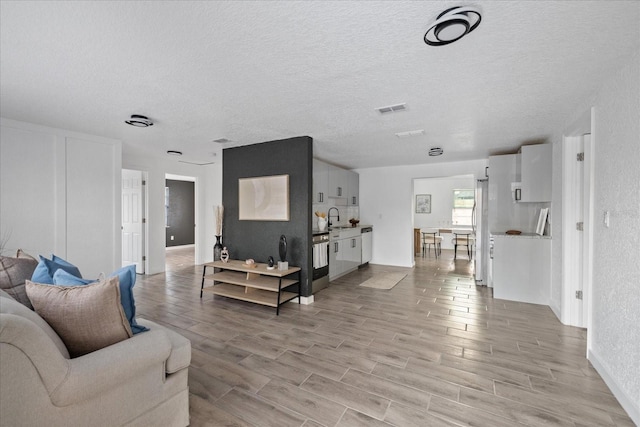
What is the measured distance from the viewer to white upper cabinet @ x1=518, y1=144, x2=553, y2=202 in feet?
12.9

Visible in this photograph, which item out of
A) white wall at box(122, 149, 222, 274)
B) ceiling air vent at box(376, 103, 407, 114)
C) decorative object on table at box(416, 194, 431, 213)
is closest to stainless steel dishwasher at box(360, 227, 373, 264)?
decorative object on table at box(416, 194, 431, 213)

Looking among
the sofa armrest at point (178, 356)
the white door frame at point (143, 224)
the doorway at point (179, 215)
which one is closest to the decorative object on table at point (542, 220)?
the sofa armrest at point (178, 356)

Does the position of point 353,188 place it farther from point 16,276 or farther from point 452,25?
point 16,276

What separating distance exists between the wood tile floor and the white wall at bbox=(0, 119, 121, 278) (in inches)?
42.6

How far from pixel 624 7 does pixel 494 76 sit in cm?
77

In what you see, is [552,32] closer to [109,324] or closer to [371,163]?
[109,324]

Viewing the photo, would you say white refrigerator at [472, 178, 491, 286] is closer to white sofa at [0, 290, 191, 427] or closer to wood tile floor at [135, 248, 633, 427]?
wood tile floor at [135, 248, 633, 427]

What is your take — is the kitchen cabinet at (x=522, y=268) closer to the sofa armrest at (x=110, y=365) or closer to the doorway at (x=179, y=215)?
the sofa armrest at (x=110, y=365)

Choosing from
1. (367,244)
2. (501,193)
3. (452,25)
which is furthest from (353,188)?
(452,25)

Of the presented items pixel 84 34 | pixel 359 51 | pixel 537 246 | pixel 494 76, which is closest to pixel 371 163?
pixel 537 246

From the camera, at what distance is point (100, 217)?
→ 13.4 feet

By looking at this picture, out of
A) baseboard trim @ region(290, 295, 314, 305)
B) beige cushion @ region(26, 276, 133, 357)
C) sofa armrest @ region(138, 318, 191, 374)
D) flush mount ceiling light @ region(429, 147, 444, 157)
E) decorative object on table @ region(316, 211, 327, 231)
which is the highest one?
flush mount ceiling light @ region(429, 147, 444, 157)

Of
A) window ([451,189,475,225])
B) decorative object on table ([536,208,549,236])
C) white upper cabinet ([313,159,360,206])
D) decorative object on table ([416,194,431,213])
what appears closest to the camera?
decorative object on table ([536,208,549,236])

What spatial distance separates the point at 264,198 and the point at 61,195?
105 inches
